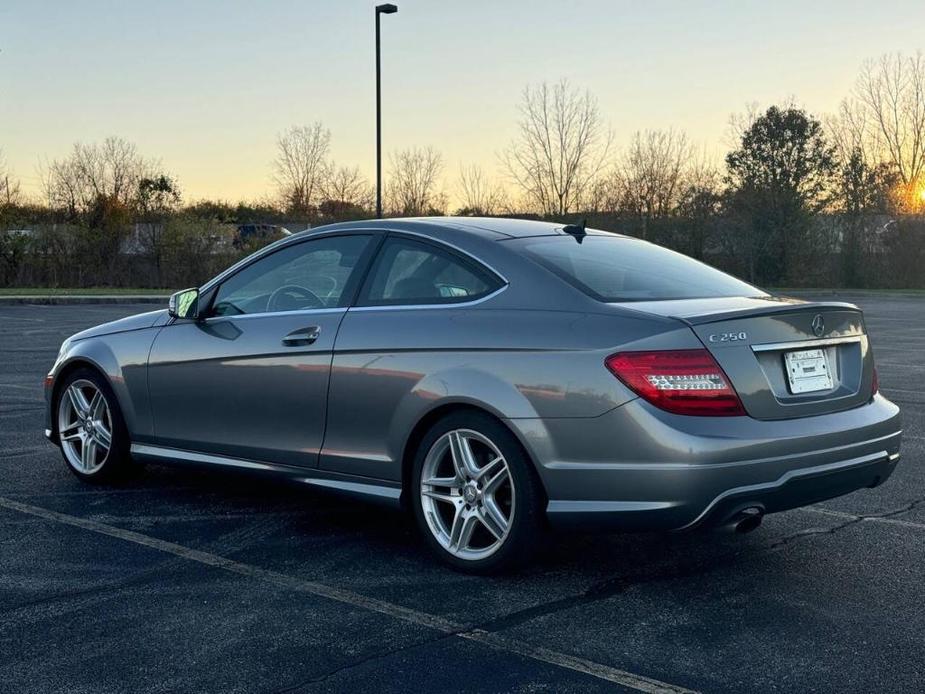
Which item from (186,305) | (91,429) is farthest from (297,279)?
(91,429)

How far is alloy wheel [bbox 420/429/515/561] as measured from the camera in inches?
189

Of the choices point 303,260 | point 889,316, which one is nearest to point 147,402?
point 303,260

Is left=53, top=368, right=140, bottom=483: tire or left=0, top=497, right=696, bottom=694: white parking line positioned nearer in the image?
left=0, top=497, right=696, bottom=694: white parking line

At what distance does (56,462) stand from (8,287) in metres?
28.1

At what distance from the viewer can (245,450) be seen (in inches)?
227

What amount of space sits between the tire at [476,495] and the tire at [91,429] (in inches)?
88.6

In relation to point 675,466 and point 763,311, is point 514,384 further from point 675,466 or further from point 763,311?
point 763,311

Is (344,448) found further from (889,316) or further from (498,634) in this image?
(889,316)

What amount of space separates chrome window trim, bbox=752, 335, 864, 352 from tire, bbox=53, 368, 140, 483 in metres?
3.68

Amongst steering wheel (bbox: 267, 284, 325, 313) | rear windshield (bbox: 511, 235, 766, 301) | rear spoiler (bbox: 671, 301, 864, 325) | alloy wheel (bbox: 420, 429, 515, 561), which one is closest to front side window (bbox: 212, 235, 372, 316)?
steering wheel (bbox: 267, 284, 325, 313)

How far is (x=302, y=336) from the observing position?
5.48 m

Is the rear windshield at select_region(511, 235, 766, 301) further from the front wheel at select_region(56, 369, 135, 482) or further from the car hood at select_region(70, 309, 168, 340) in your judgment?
the front wheel at select_region(56, 369, 135, 482)

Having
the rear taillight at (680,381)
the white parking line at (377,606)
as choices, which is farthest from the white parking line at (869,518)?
the white parking line at (377,606)

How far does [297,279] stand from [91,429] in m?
1.83
